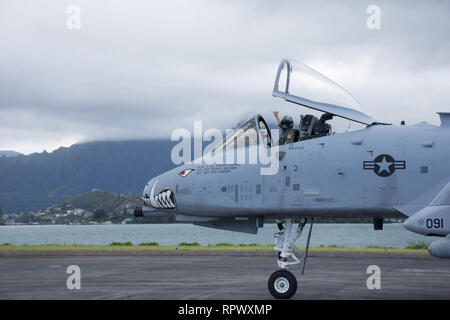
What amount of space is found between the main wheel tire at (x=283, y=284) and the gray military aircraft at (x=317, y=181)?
20mm

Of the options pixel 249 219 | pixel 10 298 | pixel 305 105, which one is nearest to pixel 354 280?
pixel 249 219

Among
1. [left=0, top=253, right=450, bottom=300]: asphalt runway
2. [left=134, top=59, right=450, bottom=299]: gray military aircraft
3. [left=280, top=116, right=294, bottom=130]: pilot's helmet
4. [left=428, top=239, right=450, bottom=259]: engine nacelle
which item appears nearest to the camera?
[left=428, top=239, right=450, bottom=259]: engine nacelle

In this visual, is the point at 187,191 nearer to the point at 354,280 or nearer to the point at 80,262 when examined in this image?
the point at 354,280

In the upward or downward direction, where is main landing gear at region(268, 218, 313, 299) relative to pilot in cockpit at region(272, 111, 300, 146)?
downward

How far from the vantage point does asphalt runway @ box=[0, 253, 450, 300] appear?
1274cm

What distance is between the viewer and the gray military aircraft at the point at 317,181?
1021 cm

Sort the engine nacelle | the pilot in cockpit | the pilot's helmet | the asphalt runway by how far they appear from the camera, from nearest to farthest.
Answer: the engine nacelle < the pilot in cockpit < the pilot's helmet < the asphalt runway

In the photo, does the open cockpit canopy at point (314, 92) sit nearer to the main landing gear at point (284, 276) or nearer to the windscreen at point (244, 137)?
the windscreen at point (244, 137)

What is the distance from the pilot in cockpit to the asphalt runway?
346 cm

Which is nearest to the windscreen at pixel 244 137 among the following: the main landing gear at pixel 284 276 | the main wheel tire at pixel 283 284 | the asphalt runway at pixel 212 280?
the main landing gear at pixel 284 276

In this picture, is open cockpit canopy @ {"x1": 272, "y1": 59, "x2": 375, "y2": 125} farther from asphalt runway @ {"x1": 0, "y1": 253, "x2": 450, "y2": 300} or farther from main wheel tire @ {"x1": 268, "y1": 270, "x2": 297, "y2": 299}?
asphalt runway @ {"x1": 0, "y1": 253, "x2": 450, "y2": 300}

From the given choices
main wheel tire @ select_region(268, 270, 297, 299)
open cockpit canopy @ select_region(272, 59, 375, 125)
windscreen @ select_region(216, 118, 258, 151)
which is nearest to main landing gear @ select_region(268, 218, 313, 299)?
main wheel tire @ select_region(268, 270, 297, 299)

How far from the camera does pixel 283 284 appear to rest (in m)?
11.0
